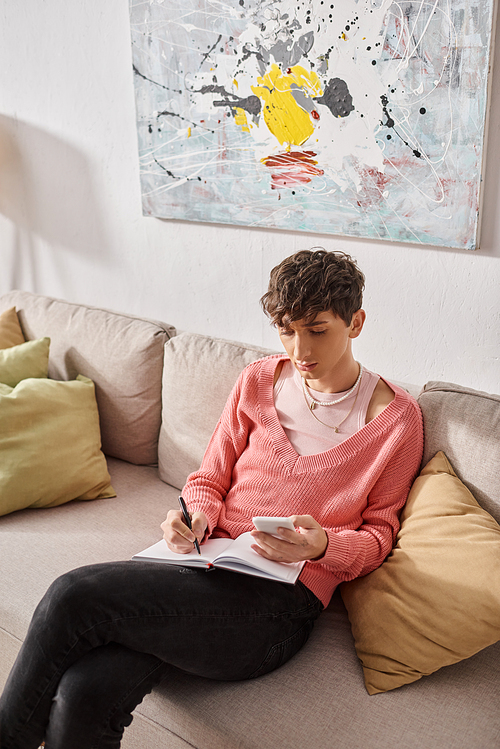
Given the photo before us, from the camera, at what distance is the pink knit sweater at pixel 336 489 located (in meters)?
1.39

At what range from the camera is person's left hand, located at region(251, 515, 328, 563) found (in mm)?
1251

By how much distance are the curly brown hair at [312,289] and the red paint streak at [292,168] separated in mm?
565

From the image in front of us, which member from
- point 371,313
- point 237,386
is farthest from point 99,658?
point 371,313

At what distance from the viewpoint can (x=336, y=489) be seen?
1429 millimetres

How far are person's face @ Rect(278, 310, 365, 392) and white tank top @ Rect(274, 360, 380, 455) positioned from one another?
3.5 inches

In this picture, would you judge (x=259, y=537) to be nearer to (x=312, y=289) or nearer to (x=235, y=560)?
(x=235, y=560)

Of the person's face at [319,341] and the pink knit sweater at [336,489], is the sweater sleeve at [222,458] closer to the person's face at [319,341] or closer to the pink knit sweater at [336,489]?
the pink knit sweater at [336,489]

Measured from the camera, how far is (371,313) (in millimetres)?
1926

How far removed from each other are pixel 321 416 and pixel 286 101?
0.95 metres

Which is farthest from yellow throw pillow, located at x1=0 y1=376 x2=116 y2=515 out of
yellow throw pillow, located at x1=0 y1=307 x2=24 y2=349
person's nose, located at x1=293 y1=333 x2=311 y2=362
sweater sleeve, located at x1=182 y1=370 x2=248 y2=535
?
person's nose, located at x1=293 y1=333 x2=311 y2=362

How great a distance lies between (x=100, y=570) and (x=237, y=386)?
0.57m

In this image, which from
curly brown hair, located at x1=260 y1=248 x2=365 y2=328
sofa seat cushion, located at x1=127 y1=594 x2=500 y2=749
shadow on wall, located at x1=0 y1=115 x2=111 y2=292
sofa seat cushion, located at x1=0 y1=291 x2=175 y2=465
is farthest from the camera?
shadow on wall, located at x1=0 y1=115 x2=111 y2=292

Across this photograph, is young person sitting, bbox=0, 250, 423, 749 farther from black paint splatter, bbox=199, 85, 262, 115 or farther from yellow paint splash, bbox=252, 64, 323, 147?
black paint splatter, bbox=199, 85, 262, 115

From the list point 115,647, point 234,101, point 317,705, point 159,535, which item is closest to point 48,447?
point 159,535
